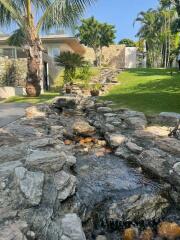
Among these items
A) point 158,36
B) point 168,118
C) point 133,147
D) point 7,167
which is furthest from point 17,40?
point 158,36

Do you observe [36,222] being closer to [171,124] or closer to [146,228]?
[146,228]

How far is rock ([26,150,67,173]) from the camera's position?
5.15m

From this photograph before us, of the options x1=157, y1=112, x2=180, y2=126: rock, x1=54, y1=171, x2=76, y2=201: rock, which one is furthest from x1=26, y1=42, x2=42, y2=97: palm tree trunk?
x1=54, y1=171, x2=76, y2=201: rock

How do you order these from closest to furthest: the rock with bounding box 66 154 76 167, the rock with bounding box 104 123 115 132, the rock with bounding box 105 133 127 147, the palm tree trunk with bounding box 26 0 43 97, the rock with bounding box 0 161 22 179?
the rock with bounding box 0 161 22 179, the rock with bounding box 66 154 76 167, the rock with bounding box 105 133 127 147, the rock with bounding box 104 123 115 132, the palm tree trunk with bounding box 26 0 43 97

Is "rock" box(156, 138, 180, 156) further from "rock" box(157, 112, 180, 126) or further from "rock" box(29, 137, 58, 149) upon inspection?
"rock" box(29, 137, 58, 149)

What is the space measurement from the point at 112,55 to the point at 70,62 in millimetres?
24086

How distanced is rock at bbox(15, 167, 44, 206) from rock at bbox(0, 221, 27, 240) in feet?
1.68

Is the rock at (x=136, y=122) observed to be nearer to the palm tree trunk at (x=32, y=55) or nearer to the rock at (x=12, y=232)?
the rock at (x=12, y=232)

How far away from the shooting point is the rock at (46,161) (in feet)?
16.9

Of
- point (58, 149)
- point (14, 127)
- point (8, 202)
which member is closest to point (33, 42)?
point (14, 127)

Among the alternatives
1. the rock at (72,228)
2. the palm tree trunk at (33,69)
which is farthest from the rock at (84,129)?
the palm tree trunk at (33,69)

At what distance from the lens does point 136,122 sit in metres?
8.89

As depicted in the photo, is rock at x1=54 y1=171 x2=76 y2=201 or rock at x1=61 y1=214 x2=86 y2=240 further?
rock at x1=54 y1=171 x2=76 y2=201

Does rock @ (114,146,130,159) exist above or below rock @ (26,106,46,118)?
below
